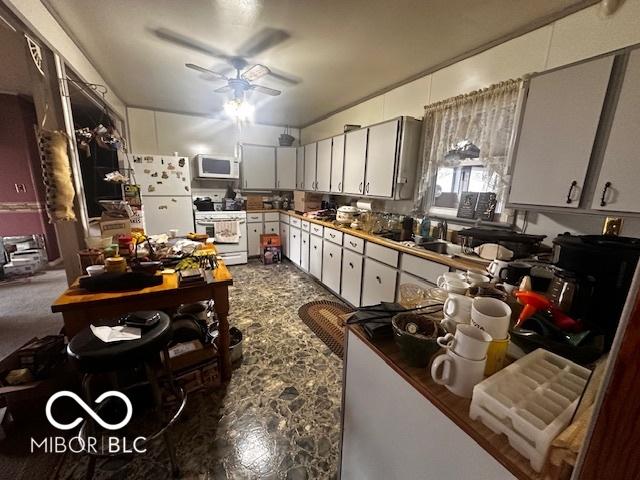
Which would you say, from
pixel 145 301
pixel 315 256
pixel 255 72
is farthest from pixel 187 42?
pixel 315 256

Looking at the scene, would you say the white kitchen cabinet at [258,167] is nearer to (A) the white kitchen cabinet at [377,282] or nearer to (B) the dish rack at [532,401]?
(A) the white kitchen cabinet at [377,282]

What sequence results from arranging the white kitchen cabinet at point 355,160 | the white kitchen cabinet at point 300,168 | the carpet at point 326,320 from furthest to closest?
the white kitchen cabinet at point 300,168, the white kitchen cabinet at point 355,160, the carpet at point 326,320

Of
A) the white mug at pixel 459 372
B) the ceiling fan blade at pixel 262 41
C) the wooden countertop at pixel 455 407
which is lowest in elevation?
the wooden countertop at pixel 455 407

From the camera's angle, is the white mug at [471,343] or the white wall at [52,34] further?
the white wall at [52,34]

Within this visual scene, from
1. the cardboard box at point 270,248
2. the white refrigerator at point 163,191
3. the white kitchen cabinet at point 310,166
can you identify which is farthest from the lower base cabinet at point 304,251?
the white refrigerator at point 163,191

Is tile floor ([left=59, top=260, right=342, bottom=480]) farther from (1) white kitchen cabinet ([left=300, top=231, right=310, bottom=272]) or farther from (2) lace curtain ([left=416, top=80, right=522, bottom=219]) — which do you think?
(2) lace curtain ([left=416, top=80, right=522, bottom=219])

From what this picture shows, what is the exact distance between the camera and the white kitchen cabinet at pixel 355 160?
3205 mm

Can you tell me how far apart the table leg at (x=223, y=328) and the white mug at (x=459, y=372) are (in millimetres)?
1348

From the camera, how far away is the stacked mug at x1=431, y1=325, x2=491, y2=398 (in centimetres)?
66

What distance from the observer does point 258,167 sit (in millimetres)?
4855

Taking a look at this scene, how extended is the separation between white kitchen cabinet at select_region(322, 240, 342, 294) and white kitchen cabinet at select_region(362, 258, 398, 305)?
50 centimetres

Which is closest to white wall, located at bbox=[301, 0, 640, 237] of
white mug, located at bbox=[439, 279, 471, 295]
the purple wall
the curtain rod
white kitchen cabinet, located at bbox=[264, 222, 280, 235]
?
the curtain rod

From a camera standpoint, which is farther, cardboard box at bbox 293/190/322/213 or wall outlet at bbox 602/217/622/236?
cardboard box at bbox 293/190/322/213

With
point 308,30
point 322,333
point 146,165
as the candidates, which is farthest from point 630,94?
point 146,165
